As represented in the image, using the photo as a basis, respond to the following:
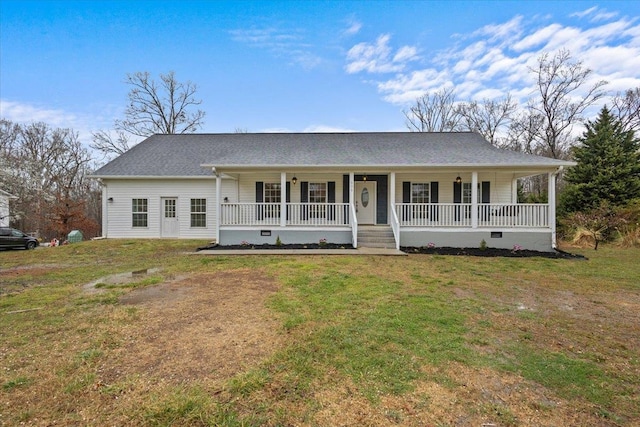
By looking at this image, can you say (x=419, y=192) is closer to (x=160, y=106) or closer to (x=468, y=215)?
(x=468, y=215)

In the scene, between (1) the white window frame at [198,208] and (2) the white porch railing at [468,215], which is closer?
(2) the white porch railing at [468,215]

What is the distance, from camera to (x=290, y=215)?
37.5 ft

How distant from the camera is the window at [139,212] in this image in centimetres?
1401

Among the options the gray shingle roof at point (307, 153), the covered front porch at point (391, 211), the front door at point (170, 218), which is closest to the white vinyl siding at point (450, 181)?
the covered front porch at point (391, 211)

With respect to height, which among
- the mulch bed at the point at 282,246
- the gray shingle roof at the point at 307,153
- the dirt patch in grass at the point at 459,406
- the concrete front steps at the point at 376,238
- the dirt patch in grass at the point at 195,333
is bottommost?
the dirt patch in grass at the point at 459,406

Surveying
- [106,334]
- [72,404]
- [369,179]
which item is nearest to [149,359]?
[72,404]

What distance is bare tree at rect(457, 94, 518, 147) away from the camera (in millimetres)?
25766

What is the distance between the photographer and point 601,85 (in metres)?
20.5

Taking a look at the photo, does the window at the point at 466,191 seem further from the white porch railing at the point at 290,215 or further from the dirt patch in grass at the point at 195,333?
the dirt patch in grass at the point at 195,333

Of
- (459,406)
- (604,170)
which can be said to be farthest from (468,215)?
(459,406)

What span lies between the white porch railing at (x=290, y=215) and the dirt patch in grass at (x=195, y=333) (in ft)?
18.0

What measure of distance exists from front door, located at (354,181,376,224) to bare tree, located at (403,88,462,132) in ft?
57.1

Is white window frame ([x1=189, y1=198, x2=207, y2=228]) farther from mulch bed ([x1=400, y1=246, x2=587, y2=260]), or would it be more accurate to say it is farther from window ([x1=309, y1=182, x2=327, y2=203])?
mulch bed ([x1=400, y1=246, x2=587, y2=260])

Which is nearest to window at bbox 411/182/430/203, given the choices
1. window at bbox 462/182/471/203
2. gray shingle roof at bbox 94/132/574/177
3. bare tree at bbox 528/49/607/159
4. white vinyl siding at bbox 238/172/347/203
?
gray shingle roof at bbox 94/132/574/177
